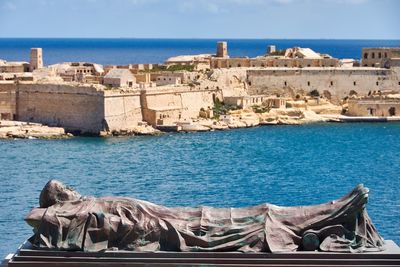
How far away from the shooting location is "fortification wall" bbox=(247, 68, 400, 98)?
52.7 metres

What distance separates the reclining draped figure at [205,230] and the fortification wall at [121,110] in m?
31.8

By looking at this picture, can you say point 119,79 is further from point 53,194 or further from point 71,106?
point 53,194

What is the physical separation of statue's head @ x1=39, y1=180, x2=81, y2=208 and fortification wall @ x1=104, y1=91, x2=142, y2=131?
31.4 meters

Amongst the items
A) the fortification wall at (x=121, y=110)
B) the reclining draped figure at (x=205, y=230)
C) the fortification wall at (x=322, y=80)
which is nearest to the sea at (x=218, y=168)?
the fortification wall at (x=121, y=110)

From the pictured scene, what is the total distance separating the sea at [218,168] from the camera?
2477 centimetres

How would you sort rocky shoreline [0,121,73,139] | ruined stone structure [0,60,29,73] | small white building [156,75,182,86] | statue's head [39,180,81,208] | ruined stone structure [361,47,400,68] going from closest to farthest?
statue's head [39,180,81,208] → rocky shoreline [0,121,73,139] → small white building [156,75,182,86] → ruined stone structure [0,60,29,73] → ruined stone structure [361,47,400,68]

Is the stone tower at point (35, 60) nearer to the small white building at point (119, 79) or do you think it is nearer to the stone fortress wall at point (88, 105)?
the small white building at point (119, 79)

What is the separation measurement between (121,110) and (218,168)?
11711 mm

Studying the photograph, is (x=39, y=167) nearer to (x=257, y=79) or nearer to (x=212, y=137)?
(x=212, y=137)

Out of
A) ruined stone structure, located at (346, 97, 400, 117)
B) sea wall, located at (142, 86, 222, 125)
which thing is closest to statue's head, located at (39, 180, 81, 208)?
sea wall, located at (142, 86, 222, 125)

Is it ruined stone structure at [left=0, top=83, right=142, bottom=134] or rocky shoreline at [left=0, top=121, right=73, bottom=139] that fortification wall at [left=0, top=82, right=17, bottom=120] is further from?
rocky shoreline at [left=0, top=121, right=73, bottom=139]

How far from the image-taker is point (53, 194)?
11.3 m

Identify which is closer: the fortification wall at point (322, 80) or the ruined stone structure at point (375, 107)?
the ruined stone structure at point (375, 107)

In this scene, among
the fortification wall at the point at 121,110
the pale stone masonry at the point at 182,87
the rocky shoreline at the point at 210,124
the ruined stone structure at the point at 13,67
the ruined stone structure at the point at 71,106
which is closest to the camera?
the rocky shoreline at the point at 210,124
